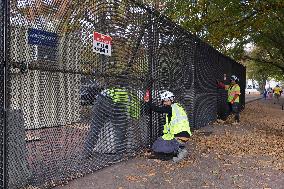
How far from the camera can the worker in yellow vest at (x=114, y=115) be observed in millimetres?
7168

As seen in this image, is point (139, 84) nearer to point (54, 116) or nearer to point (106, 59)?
point (106, 59)

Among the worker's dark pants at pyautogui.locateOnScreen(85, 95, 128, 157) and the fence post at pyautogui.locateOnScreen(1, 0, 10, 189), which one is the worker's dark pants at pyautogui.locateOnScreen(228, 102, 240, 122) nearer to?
the worker's dark pants at pyautogui.locateOnScreen(85, 95, 128, 157)

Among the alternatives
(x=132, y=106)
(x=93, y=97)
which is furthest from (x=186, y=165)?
(x=93, y=97)

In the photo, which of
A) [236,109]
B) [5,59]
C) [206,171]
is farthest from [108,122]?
[236,109]

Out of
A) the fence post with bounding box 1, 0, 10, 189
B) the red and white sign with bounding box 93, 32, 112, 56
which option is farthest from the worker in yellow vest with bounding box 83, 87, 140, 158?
the fence post with bounding box 1, 0, 10, 189

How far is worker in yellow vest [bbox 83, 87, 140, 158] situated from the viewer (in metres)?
7.17

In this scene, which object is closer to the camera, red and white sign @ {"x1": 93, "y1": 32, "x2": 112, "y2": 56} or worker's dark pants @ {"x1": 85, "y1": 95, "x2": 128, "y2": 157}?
red and white sign @ {"x1": 93, "y1": 32, "x2": 112, "y2": 56}

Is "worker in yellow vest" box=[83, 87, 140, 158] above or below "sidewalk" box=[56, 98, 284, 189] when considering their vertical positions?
above

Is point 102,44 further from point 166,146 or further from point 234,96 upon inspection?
point 234,96

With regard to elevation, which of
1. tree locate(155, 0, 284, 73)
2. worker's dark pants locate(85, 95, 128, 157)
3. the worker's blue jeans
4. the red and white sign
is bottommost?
the worker's blue jeans

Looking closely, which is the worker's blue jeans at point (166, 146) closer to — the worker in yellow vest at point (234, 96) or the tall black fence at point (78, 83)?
the tall black fence at point (78, 83)

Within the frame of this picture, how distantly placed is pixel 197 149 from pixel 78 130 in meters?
3.41

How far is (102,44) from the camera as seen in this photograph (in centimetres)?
658

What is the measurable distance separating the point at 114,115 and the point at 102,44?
1.60 m
